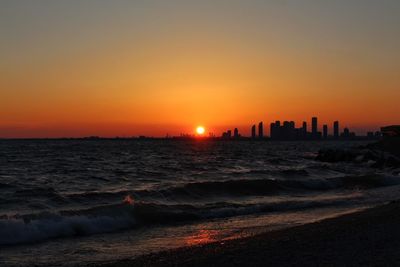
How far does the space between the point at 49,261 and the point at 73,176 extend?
72.5 ft

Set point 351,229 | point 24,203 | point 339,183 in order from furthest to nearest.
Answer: point 339,183 < point 24,203 < point 351,229

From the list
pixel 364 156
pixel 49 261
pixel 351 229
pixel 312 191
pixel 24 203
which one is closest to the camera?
pixel 49 261

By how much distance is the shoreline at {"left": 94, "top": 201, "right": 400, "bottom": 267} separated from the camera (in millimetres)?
8641

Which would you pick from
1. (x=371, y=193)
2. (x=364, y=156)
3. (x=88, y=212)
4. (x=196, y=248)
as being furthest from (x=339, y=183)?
(x=364, y=156)

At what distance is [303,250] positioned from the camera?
959cm

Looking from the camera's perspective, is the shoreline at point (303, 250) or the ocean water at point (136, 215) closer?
the shoreline at point (303, 250)

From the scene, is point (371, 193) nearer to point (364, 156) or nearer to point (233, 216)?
point (233, 216)

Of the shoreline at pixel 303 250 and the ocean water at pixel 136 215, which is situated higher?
the shoreline at pixel 303 250

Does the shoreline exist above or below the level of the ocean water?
above

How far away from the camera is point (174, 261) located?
9.55 m

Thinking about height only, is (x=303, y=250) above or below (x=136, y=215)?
above

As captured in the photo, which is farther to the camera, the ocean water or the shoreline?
the ocean water

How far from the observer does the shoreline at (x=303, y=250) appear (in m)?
8.64

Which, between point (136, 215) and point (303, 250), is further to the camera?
point (136, 215)
